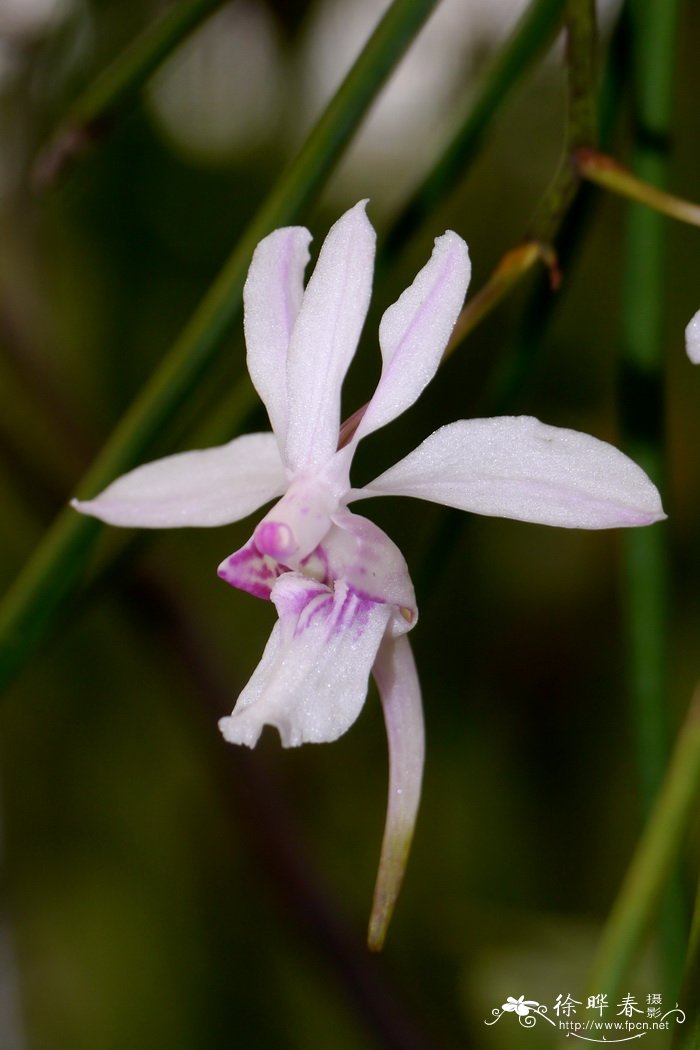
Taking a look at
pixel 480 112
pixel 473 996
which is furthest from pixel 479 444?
pixel 473 996

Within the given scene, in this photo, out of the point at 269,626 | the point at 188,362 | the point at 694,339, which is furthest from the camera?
the point at 269,626

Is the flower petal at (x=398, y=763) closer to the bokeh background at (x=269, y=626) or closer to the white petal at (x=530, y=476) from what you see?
the white petal at (x=530, y=476)

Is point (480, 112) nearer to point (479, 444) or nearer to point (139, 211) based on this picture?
point (479, 444)

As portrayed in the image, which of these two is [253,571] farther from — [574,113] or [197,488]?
[574,113]

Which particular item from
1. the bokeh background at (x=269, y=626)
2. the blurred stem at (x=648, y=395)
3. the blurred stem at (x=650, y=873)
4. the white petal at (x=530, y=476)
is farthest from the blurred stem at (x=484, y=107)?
the bokeh background at (x=269, y=626)

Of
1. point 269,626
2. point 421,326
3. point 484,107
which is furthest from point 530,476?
point 269,626

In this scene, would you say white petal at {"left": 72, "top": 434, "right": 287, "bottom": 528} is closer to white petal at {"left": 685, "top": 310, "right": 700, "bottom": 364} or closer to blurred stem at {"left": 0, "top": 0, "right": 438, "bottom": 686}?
→ blurred stem at {"left": 0, "top": 0, "right": 438, "bottom": 686}
